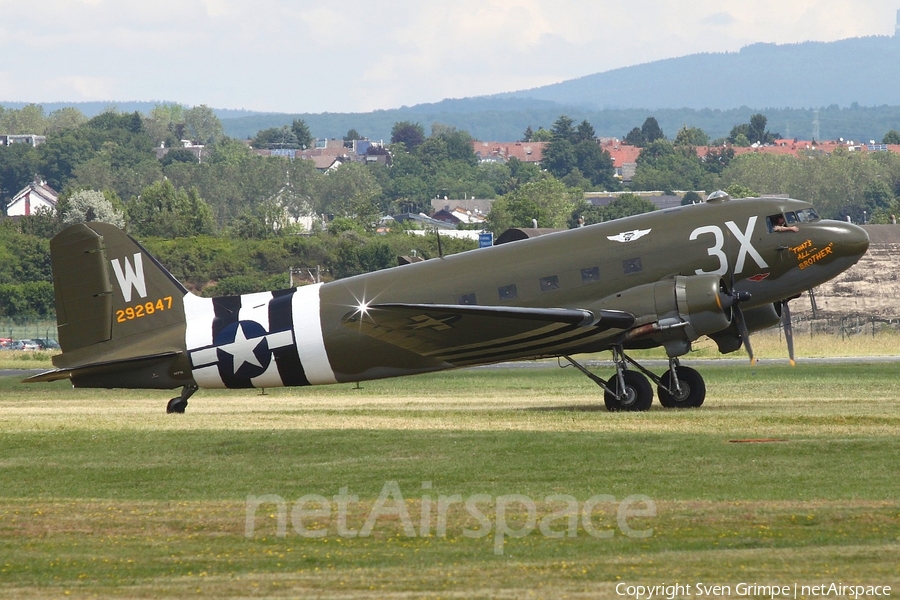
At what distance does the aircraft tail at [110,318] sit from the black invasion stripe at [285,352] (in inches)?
78.3

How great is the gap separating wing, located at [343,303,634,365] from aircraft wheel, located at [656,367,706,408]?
2.19 m

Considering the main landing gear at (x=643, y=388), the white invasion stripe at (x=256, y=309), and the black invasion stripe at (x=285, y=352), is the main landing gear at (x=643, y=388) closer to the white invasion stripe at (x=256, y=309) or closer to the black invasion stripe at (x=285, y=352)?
the black invasion stripe at (x=285, y=352)

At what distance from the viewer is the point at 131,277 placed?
2961 cm

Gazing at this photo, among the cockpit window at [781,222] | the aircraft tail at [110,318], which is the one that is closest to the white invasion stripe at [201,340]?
the aircraft tail at [110,318]

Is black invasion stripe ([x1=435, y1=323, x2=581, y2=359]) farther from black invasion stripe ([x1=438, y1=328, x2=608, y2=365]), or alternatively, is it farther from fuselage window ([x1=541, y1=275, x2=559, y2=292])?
fuselage window ([x1=541, y1=275, x2=559, y2=292])

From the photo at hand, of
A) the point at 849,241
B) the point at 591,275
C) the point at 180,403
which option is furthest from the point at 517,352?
the point at 180,403

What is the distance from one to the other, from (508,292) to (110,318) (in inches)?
337

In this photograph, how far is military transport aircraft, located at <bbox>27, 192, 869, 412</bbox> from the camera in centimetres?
2756

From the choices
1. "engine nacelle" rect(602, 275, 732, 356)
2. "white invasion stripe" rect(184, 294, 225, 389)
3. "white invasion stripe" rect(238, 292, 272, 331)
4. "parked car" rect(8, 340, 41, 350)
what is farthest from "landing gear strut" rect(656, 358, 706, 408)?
"parked car" rect(8, 340, 41, 350)

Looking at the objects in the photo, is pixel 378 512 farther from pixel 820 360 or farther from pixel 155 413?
pixel 820 360

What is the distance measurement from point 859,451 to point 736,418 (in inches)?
216

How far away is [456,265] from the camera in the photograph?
29250 mm

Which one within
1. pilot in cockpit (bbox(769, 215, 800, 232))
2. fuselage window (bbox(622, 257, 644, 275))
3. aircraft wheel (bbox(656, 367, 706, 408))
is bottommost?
aircraft wheel (bbox(656, 367, 706, 408))

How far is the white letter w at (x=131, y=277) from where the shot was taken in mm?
29438
